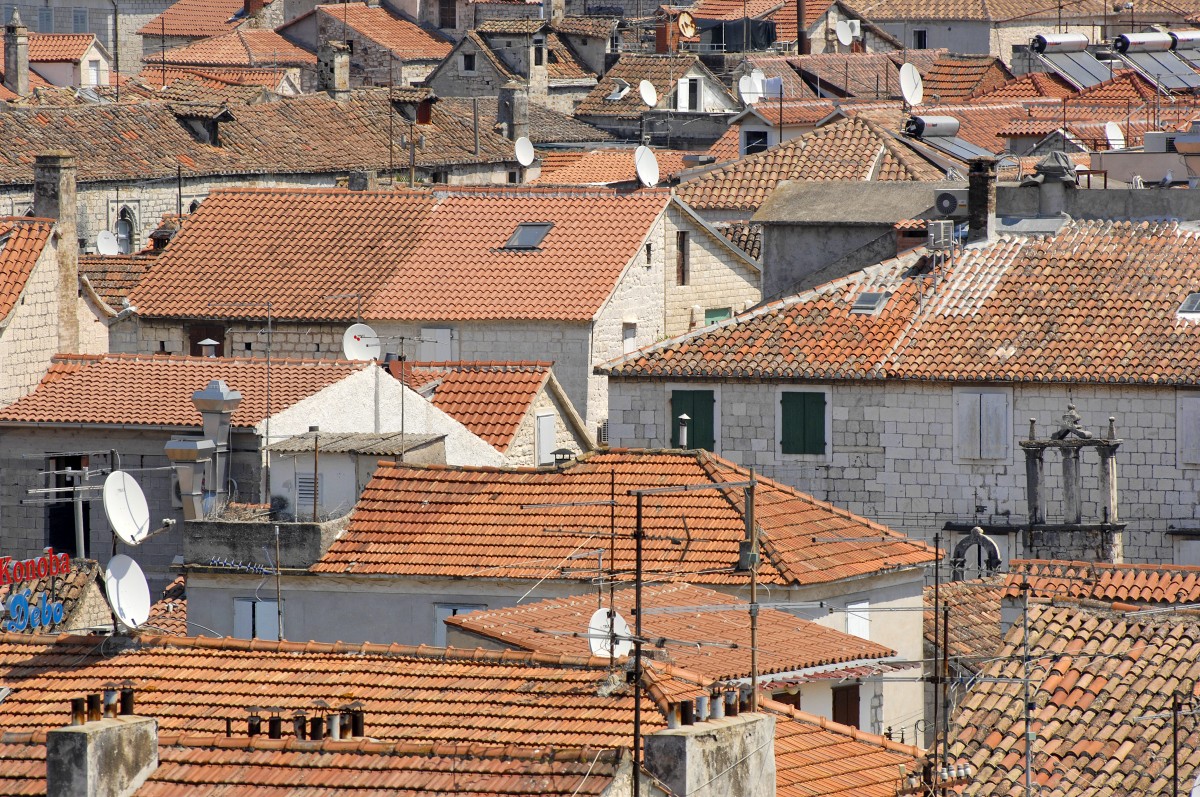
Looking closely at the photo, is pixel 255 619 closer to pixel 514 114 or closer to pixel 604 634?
pixel 604 634

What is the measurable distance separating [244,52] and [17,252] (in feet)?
215

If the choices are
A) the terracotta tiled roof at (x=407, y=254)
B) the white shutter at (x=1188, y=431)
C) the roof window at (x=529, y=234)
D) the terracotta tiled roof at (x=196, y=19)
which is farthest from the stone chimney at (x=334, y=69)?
the white shutter at (x=1188, y=431)

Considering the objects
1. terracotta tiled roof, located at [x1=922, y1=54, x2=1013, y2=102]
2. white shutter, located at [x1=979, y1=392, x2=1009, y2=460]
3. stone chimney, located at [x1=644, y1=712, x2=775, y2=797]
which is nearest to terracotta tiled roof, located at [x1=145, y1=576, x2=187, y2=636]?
white shutter, located at [x1=979, y1=392, x2=1009, y2=460]

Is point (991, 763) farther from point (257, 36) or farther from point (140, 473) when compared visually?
point (257, 36)

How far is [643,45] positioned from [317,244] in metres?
55.2

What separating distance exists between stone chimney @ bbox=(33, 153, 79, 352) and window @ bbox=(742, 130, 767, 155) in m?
24.2

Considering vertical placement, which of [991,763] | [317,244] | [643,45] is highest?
[643,45]

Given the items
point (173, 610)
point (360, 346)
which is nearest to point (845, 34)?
point (360, 346)

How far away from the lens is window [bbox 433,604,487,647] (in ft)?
94.4

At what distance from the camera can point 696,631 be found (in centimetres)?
2502

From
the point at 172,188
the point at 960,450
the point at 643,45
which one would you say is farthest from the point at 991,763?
the point at 643,45

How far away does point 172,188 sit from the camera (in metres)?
69.9

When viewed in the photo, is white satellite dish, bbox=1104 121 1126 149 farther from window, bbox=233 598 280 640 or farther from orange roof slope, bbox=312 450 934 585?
window, bbox=233 598 280 640

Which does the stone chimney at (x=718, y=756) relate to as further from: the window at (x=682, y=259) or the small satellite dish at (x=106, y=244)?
the small satellite dish at (x=106, y=244)
